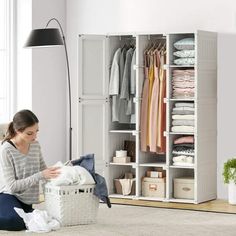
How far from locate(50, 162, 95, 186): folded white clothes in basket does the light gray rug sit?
0.36m

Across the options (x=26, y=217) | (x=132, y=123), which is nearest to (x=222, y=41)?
(x=132, y=123)

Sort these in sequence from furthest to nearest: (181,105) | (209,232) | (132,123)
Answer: (132,123) → (181,105) → (209,232)

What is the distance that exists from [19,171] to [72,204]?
1.65ft

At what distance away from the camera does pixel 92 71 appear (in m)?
7.51

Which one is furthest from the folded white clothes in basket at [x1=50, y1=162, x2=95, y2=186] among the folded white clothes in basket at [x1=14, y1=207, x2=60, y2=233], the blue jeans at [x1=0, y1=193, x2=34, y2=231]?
the blue jeans at [x1=0, y1=193, x2=34, y2=231]

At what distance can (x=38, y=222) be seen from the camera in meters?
5.67

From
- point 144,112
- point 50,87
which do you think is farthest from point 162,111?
point 50,87

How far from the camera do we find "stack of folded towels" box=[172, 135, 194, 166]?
716 centimetres

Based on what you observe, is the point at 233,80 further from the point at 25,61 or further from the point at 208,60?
the point at 25,61

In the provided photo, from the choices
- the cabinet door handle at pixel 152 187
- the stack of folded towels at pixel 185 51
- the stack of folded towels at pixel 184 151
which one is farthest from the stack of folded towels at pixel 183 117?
the cabinet door handle at pixel 152 187

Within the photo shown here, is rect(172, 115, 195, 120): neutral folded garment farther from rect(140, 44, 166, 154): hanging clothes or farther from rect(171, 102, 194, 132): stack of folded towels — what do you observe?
rect(140, 44, 166, 154): hanging clothes

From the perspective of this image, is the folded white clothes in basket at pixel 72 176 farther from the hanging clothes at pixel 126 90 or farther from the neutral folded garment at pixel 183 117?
the hanging clothes at pixel 126 90

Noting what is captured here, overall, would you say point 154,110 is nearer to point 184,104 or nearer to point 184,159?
point 184,104

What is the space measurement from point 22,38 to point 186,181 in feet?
7.71
